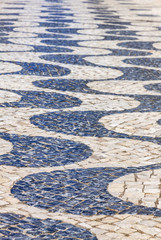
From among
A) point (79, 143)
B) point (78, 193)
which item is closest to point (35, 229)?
point (78, 193)

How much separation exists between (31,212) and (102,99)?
9.47 ft

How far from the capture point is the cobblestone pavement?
2691mm

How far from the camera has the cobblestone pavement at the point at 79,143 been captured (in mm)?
2691

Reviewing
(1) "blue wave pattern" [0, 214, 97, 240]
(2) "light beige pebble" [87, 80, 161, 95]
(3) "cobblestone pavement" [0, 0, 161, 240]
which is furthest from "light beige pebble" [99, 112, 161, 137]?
(1) "blue wave pattern" [0, 214, 97, 240]

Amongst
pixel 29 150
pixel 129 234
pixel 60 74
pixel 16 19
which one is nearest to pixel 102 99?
pixel 60 74

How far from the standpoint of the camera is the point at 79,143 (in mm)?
4008

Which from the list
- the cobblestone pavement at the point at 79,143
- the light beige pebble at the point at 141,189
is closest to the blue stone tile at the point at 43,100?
the cobblestone pavement at the point at 79,143

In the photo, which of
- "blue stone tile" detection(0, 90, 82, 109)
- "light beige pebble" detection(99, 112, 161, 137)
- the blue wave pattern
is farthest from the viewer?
"blue stone tile" detection(0, 90, 82, 109)

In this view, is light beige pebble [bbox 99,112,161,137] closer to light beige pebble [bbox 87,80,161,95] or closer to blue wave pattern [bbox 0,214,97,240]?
light beige pebble [bbox 87,80,161,95]

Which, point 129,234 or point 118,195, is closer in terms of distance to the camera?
point 129,234

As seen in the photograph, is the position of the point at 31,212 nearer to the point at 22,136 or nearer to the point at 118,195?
the point at 118,195

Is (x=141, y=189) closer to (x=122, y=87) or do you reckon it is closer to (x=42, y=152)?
(x=42, y=152)

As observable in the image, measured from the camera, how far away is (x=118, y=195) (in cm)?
301

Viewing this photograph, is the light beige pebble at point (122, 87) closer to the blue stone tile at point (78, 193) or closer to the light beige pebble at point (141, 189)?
the blue stone tile at point (78, 193)
